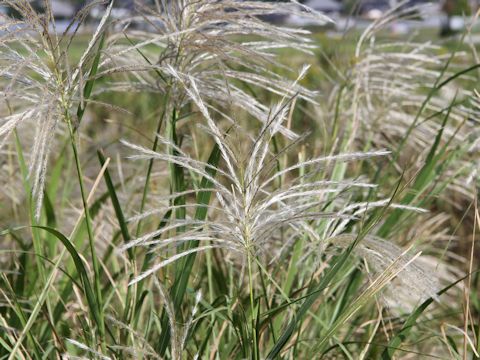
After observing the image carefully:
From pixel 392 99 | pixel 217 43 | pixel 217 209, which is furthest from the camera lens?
pixel 392 99

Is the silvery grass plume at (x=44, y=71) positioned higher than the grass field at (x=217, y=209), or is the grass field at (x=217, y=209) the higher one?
the silvery grass plume at (x=44, y=71)

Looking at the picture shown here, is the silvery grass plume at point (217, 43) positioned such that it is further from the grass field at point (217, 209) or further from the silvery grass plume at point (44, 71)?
the silvery grass plume at point (44, 71)

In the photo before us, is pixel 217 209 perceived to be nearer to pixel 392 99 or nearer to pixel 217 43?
pixel 217 43

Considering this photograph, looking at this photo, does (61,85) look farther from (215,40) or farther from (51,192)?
(51,192)

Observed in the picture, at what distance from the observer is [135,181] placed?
2562 millimetres

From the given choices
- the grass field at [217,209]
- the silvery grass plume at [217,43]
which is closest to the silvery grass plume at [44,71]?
the grass field at [217,209]

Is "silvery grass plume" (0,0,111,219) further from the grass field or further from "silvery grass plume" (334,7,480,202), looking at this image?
"silvery grass plume" (334,7,480,202)

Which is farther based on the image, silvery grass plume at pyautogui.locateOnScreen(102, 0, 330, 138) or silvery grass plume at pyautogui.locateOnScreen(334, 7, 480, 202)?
silvery grass plume at pyautogui.locateOnScreen(334, 7, 480, 202)

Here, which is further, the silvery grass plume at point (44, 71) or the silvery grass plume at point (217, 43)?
the silvery grass plume at point (217, 43)

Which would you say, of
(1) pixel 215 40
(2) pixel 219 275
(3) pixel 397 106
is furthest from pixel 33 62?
(3) pixel 397 106

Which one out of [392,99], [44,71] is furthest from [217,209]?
[392,99]

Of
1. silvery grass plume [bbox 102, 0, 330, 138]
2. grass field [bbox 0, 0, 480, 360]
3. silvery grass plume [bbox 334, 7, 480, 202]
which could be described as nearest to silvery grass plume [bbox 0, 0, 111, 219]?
grass field [bbox 0, 0, 480, 360]

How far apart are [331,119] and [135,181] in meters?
0.68

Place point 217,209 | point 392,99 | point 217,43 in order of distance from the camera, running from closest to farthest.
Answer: point 217,209 < point 217,43 < point 392,99
